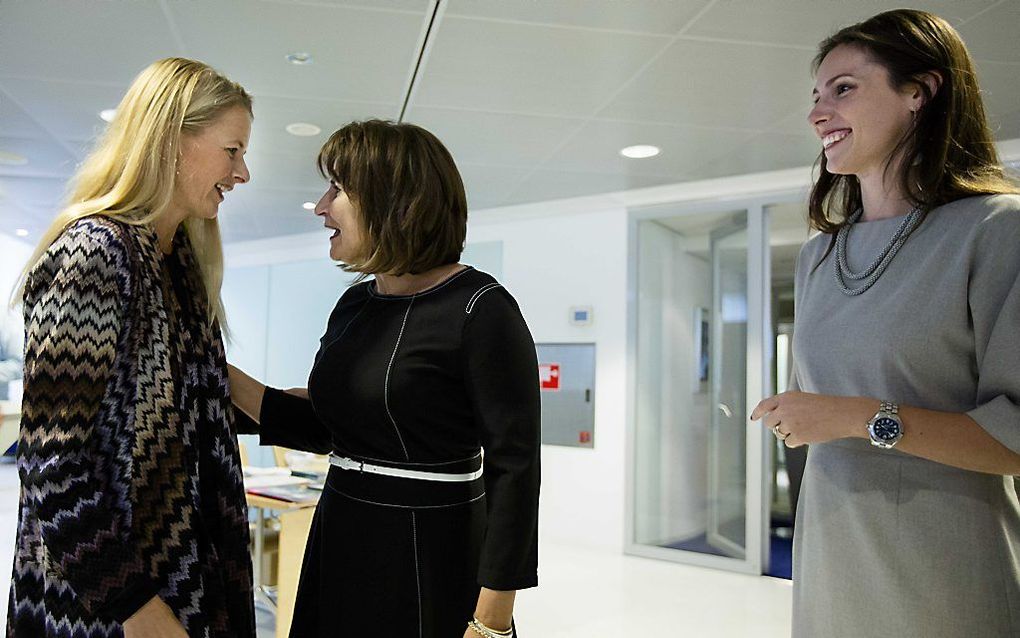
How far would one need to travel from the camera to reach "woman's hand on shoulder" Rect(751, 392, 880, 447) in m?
1.06

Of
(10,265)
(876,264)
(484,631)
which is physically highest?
(10,265)

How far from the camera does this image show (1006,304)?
39.4 inches

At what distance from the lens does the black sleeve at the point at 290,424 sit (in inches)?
60.8

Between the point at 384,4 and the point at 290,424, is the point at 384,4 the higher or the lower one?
the higher one

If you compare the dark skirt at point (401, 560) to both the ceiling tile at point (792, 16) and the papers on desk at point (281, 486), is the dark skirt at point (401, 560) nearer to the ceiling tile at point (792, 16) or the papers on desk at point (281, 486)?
the papers on desk at point (281, 486)

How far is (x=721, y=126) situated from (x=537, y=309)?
2.57 meters

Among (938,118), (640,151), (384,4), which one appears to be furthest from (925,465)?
(640,151)

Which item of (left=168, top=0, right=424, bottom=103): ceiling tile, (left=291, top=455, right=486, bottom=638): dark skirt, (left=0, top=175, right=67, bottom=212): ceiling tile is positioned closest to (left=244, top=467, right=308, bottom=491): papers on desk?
(left=168, top=0, right=424, bottom=103): ceiling tile

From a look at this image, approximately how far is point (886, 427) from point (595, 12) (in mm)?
2371

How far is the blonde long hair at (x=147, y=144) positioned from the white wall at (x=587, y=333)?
5.00 m

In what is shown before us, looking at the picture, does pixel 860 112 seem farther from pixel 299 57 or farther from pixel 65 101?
pixel 65 101

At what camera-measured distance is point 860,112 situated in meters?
1.19

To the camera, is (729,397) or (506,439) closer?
(506,439)

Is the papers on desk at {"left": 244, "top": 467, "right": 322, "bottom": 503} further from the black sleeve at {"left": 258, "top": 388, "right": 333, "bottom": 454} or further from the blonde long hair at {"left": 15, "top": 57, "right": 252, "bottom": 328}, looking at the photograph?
the blonde long hair at {"left": 15, "top": 57, "right": 252, "bottom": 328}
